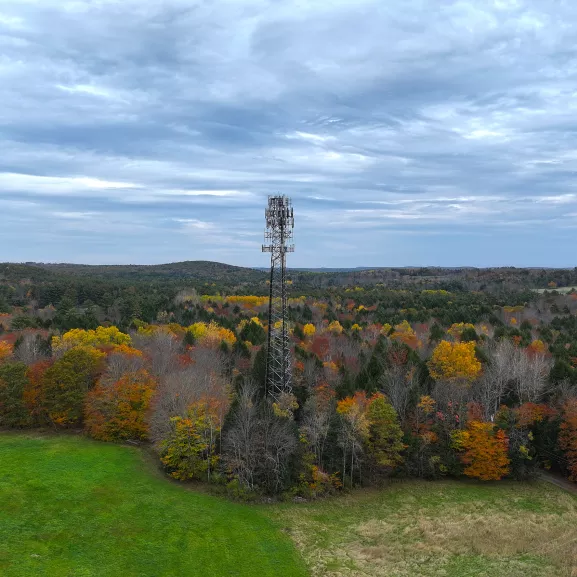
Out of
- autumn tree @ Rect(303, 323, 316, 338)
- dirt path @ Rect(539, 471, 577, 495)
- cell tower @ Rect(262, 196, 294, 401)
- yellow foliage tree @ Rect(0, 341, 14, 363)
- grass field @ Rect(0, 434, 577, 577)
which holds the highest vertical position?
cell tower @ Rect(262, 196, 294, 401)

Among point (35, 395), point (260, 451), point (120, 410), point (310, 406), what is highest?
point (310, 406)

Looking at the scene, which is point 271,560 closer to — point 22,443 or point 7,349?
point 22,443

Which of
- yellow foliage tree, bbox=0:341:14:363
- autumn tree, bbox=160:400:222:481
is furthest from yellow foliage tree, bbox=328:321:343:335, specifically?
yellow foliage tree, bbox=0:341:14:363

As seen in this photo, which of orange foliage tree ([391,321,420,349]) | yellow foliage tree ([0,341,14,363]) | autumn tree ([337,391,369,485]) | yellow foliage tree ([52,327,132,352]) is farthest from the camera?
orange foliage tree ([391,321,420,349])

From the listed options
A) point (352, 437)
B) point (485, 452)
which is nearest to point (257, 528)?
point (352, 437)

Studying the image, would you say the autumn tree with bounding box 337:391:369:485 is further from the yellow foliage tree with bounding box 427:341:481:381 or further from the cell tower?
the yellow foliage tree with bounding box 427:341:481:381

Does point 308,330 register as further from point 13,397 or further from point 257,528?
point 257,528
